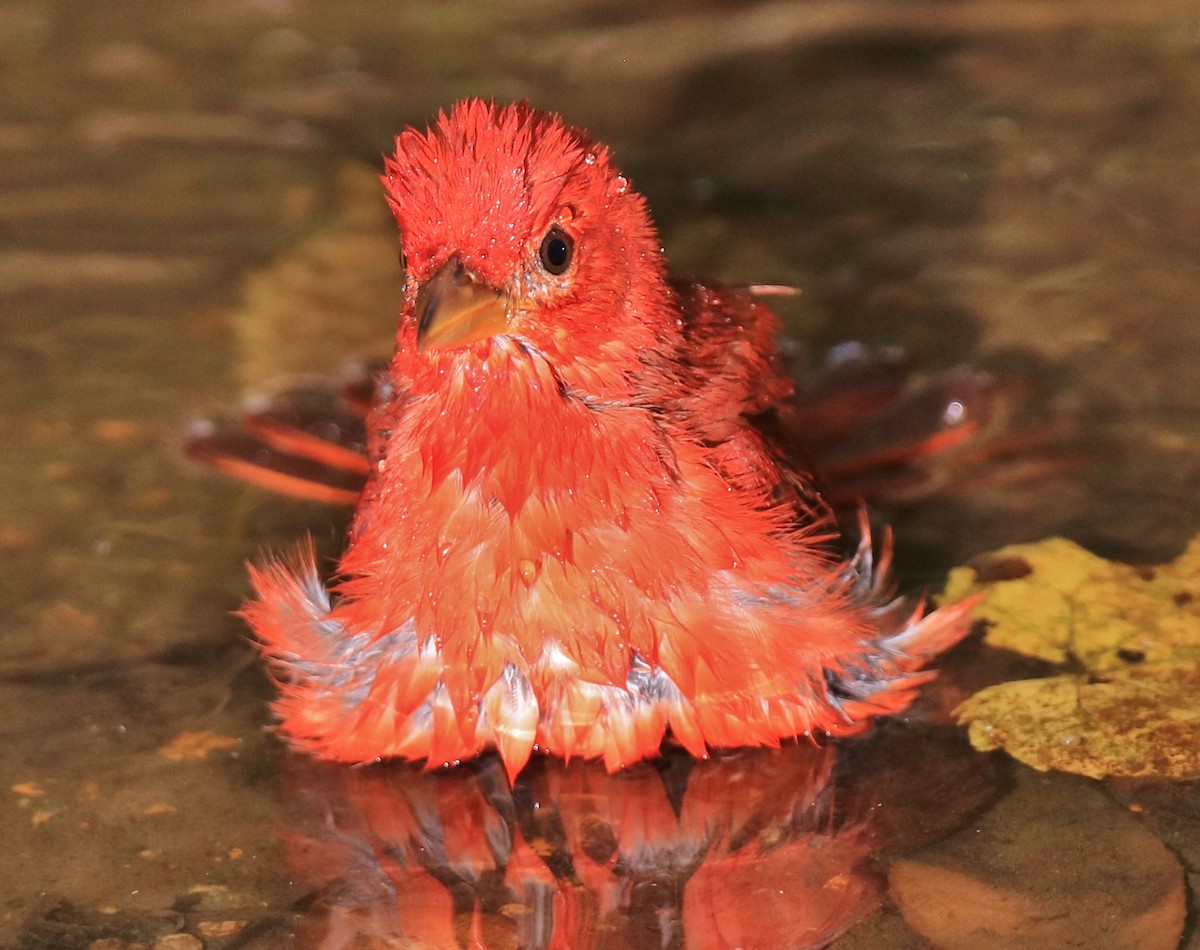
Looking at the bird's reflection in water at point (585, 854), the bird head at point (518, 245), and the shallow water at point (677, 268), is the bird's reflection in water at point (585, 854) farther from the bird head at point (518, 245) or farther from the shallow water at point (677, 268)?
the bird head at point (518, 245)

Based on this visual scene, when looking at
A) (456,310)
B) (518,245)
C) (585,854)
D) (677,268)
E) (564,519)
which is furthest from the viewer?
(677,268)

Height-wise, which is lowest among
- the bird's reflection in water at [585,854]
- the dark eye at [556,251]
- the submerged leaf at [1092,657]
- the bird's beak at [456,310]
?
the bird's reflection in water at [585,854]

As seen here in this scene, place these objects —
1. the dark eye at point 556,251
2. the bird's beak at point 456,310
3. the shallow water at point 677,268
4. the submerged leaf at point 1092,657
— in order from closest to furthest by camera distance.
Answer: the bird's beak at point 456,310, the dark eye at point 556,251, the shallow water at point 677,268, the submerged leaf at point 1092,657

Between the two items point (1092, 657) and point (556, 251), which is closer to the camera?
point (556, 251)

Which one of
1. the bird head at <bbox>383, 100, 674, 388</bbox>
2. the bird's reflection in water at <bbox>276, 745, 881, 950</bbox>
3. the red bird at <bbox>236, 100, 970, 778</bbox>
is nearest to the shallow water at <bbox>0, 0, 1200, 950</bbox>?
the bird's reflection in water at <bbox>276, 745, 881, 950</bbox>

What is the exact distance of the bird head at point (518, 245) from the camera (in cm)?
317

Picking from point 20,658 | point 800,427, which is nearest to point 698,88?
point 800,427

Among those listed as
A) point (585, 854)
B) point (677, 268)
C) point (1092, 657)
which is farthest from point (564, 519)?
point (677, 268)

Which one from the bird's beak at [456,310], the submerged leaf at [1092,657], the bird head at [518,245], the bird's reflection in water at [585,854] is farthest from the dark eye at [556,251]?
the submerged leaf at [1092,657]

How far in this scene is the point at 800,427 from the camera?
458cm

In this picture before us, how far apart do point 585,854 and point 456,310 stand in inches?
47.4

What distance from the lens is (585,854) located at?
11.5ft

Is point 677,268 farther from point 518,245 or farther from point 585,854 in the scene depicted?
point 585,854

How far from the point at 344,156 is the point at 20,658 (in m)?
3.03
